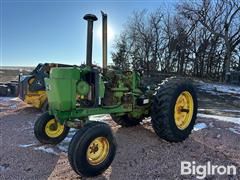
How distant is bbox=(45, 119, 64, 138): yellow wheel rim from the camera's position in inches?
184

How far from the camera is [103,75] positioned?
14.8 feet

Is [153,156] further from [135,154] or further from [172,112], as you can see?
[172,112]

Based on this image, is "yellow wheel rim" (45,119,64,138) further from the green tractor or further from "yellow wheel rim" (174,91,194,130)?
"yellow wheel rim" (174,91,194,130)

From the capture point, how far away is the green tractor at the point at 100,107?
11.7 feet

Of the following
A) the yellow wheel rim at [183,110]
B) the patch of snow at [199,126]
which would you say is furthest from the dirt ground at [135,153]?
the yellow wheel rim at [183,110]

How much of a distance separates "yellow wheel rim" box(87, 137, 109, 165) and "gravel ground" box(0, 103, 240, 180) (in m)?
0.21

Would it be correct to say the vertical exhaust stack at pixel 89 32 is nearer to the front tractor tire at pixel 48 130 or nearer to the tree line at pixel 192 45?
the front tractor tire at pixel 48 130

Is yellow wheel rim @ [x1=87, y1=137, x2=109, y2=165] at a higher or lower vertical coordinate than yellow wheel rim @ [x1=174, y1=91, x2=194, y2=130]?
lower

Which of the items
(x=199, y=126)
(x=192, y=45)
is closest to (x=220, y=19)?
(x=192, y=45)

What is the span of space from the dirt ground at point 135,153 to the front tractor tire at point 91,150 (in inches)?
6.3

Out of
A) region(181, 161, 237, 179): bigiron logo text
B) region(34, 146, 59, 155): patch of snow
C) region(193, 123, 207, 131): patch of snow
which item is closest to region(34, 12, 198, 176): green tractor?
region(34, 146, 59, 155): patch of snow

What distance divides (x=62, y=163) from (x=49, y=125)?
0.96 metres

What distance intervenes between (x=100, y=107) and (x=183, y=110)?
5.25 feet

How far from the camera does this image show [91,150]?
3.59 metres
